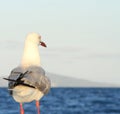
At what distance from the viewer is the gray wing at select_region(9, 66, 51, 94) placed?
1312 centimetres

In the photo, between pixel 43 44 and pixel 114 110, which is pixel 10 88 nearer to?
pixel 43 44

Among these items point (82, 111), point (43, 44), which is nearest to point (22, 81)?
point (43, 44)

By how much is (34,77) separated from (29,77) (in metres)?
0.31


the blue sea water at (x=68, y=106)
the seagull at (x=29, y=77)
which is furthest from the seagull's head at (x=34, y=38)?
the blue sea water at (x=68, y=106)

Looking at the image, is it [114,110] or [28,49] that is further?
[114,110]

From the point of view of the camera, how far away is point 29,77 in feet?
43.3

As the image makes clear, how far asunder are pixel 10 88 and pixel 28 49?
122cm

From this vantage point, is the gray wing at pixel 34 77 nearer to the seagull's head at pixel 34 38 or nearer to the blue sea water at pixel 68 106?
the seagull's head at pixel 34 38

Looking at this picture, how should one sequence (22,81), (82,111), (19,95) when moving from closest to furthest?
(22,81) → (19,95) → (82,111)

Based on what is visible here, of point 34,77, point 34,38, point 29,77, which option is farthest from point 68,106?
point 29,77

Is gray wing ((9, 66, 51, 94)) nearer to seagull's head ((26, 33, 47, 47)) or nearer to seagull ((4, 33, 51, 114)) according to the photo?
seagull ((4, 33, 51, 114))

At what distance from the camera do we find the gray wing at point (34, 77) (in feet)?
43.1

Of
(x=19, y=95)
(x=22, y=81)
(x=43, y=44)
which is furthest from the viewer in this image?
(x=43, y=44)

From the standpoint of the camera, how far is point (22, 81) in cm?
1295
